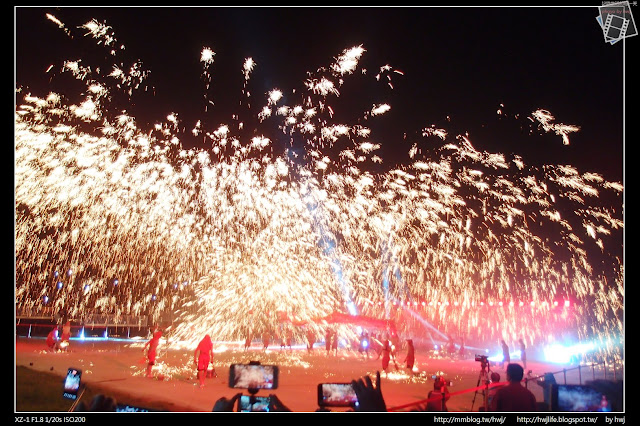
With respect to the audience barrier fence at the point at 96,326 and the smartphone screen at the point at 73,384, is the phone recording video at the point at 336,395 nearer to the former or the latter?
the smartphone screen at the point at 73,384

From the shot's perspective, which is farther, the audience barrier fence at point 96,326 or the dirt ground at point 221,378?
the audience barrier fence at point 96,326

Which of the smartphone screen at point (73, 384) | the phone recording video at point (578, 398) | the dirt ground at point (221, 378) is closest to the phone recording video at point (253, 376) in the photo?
the smartphone screen at point (73, 384)

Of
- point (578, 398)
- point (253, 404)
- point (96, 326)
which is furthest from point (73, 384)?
point (96, 326)

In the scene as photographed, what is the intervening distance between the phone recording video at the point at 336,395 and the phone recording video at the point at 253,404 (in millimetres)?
671

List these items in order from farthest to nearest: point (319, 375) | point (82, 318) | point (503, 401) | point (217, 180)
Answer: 1. point (82, 318)
2. point (217, 180)
3. point (319, 375)
4. point (503, 401)

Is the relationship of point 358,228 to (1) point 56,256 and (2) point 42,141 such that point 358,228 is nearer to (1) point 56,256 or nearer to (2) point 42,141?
(2) point 42,141

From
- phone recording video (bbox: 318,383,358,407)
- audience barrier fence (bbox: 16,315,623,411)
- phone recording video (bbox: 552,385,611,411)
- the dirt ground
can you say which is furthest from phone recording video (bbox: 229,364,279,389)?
audience barrier fence (bbox: 16,315,623,411)

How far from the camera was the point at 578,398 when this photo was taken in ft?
15.1

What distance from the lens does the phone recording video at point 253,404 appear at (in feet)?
15.6

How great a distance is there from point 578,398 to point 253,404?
140 inches

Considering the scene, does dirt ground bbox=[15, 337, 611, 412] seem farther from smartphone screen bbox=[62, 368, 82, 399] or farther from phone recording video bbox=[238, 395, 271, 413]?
phone recording video bbox=[238, 395, 271, 413]

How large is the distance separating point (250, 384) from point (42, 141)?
957cm
